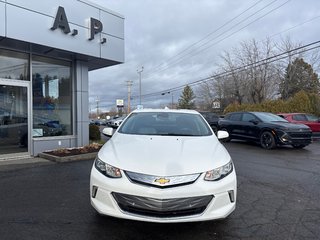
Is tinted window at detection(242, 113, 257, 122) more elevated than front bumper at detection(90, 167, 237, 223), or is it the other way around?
tinted window at detection(242, 113, 257, 122)

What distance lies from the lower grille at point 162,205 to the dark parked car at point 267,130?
9.89 metres

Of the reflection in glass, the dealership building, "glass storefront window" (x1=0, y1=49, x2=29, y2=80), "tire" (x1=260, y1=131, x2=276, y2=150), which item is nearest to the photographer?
the dealership building

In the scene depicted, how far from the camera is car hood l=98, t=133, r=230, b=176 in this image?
3.80m

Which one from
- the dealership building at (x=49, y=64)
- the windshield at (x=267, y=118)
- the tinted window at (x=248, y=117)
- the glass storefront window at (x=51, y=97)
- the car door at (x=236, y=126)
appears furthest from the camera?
the car door at (x=236, y=126)

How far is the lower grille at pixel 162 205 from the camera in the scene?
11.8 ft

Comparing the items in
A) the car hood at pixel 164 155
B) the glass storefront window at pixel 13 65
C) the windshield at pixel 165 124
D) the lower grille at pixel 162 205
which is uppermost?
the glass storefront window at pixel 13 65

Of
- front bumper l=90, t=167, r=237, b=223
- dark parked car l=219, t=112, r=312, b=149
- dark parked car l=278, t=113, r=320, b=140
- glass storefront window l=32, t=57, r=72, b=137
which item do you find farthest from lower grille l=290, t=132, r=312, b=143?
front bumper l=90, t=167, r=237, b=223

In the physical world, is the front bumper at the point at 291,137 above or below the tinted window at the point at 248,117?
below

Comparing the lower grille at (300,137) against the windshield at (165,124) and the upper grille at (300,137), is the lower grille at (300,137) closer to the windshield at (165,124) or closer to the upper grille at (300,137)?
the upper grille at (300,137)

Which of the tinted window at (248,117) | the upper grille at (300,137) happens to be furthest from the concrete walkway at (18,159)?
the upper grille at (300,137)

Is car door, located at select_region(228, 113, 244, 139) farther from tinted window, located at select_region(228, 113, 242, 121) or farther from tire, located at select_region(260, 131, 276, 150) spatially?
tire, located at select_region(260, 131, 276, 150)

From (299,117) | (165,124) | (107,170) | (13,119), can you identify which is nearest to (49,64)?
(13,119)

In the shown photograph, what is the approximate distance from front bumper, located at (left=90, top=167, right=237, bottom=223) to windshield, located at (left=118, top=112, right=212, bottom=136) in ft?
5.29

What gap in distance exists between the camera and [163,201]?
357 centimetres
